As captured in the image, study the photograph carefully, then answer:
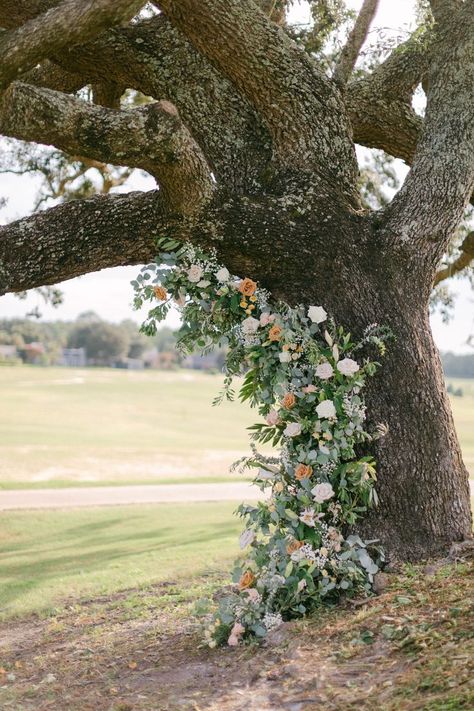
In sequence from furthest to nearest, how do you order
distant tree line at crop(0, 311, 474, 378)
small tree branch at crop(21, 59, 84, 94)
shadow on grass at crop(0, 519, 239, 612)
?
distant tree line at crop(0, 311, 474, 378) → shadow on grass at crop(0, 519, 239, 612) → small tree branch at crop(21, 59, 84, 94)

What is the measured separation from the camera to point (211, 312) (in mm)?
5605

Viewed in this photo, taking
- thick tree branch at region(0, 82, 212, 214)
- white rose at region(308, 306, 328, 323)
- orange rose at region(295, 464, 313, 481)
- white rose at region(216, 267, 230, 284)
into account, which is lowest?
orange rose at region(295, 464, 313, 481)

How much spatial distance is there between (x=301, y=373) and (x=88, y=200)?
1.98 m

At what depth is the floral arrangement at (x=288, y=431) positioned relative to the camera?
507cm

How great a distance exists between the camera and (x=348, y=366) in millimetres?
5133

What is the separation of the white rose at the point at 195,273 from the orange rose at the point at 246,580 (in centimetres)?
211

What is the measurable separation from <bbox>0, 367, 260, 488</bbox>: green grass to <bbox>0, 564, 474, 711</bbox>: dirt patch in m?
12.2

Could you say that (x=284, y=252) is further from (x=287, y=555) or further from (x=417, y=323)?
(x=287, y=555)

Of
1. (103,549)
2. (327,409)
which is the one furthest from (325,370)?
(103,549)

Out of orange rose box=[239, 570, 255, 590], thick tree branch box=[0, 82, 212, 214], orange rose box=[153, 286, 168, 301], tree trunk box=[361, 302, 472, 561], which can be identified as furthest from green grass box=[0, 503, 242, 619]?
thick tree branch box=[0, 82, 212, 214]

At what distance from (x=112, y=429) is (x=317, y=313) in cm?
3284

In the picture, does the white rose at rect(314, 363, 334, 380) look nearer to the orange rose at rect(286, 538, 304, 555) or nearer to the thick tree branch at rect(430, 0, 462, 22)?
the orange rose at rect(286, 538, 304, 555)

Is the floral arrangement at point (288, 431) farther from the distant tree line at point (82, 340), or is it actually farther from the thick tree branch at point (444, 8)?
the distant tree line at point (82, 340)

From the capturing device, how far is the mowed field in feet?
69.0
